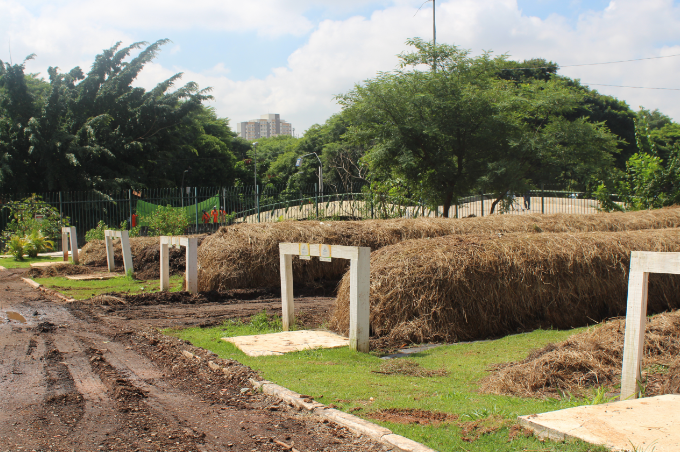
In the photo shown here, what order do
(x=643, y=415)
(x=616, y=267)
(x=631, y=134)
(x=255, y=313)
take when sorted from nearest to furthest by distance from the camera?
(x=643, y=415), (x=616, y=267), (x=255, y=313), (x=631, y=134)

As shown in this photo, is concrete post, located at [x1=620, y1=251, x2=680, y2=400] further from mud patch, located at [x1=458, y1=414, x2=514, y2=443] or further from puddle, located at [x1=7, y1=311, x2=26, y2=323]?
puddle, located at [x1=7, y1=311, x2=26, y2=323]

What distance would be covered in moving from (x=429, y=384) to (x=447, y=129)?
1426cm

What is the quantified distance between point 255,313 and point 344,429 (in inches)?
218

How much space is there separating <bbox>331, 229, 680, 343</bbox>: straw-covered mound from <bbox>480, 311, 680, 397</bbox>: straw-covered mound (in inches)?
67.6

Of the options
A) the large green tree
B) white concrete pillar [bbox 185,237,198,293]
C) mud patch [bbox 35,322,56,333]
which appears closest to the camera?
mud patch [bbox 35,322,56,333]

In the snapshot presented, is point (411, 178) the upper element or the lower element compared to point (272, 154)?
lower

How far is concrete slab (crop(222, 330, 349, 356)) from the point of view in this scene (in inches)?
244

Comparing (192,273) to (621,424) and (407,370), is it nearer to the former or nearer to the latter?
(407,370)

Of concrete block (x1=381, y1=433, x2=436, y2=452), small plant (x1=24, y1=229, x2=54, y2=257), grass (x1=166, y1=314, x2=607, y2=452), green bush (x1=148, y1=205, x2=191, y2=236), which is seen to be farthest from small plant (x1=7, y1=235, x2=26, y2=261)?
concrete block (x1=381, y1=433, x2=436, y2=452)

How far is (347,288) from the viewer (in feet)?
23.9

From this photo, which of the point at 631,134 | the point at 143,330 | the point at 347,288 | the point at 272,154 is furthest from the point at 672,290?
the point at 272,154

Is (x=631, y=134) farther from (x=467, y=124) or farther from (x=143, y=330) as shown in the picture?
(x=143, y=330)

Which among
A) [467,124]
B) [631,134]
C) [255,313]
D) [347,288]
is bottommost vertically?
[255,313]

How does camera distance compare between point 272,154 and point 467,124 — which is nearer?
point 467,124
